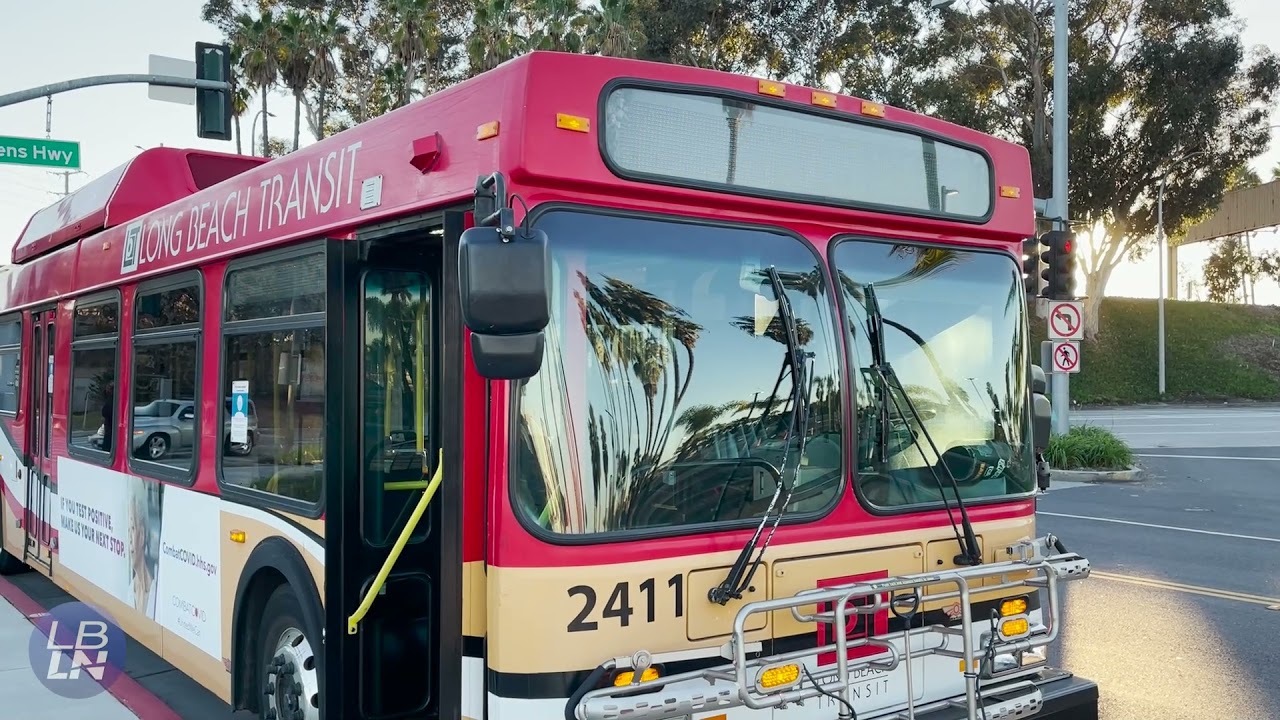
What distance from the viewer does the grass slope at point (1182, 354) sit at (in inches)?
1735

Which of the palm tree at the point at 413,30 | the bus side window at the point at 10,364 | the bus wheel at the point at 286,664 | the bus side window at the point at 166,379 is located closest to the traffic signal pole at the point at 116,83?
the bus side window at the point at 10,364

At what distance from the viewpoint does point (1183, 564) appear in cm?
1056

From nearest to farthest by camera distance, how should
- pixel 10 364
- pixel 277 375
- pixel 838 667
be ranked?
pixel 838 667 < pixel 277 375 < pixel 10 364

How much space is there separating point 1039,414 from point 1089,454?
→ 15.3m

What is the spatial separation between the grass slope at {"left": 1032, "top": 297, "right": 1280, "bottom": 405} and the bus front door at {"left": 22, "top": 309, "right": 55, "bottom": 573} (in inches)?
1504

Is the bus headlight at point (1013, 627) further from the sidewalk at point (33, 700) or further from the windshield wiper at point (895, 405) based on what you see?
the sidewalk at point (33, 700)

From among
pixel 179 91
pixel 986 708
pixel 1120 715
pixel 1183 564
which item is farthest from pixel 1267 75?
pixel 986 708

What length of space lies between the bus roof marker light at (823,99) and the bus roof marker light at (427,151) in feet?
4.56

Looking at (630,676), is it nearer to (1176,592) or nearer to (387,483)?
(387,483)

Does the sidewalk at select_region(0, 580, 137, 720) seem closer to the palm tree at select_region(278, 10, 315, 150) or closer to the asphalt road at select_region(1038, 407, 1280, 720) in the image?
the asphalt road at select_region(1038, 407, 1280, 720)

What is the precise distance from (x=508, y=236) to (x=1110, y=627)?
652 centimetres

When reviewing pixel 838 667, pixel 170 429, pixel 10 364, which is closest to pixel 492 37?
pixel 10 364

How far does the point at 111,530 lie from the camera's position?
Answer: 22.3ft

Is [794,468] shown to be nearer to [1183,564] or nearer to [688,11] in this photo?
[1183,564]
